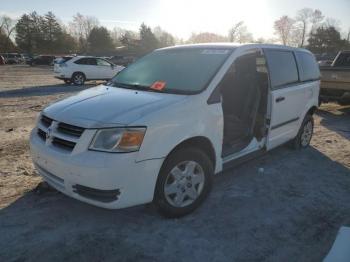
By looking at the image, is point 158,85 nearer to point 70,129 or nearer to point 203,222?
point 70,129

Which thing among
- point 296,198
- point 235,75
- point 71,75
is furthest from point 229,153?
point 71,75

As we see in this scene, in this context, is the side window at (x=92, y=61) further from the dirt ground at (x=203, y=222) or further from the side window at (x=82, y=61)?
the dirt ground at (x=203, y=222)

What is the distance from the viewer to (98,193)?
10.5ft

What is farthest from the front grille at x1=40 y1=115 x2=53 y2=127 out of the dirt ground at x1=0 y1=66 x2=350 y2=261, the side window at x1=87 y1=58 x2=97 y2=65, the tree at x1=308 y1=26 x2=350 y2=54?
the tree at x1=308 y1=26 x2=350 y2=54

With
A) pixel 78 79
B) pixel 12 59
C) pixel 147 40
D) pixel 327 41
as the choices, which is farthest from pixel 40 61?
pixel 327 41

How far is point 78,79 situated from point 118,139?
16521mm

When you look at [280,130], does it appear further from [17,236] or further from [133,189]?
[17,236]

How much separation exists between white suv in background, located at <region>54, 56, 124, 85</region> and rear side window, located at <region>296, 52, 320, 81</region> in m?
14.5

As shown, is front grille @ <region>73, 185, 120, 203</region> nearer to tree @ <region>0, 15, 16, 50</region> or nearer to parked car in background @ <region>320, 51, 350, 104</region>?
parked car in background @ <region>320, 51, 350, 104</region>

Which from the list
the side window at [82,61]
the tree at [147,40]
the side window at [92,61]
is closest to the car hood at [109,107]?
the side window at [82,61]

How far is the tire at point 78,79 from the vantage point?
18625 millimetres

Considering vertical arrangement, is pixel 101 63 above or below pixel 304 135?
Result: above

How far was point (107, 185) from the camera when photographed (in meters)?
3.12

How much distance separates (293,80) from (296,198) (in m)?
2.11
